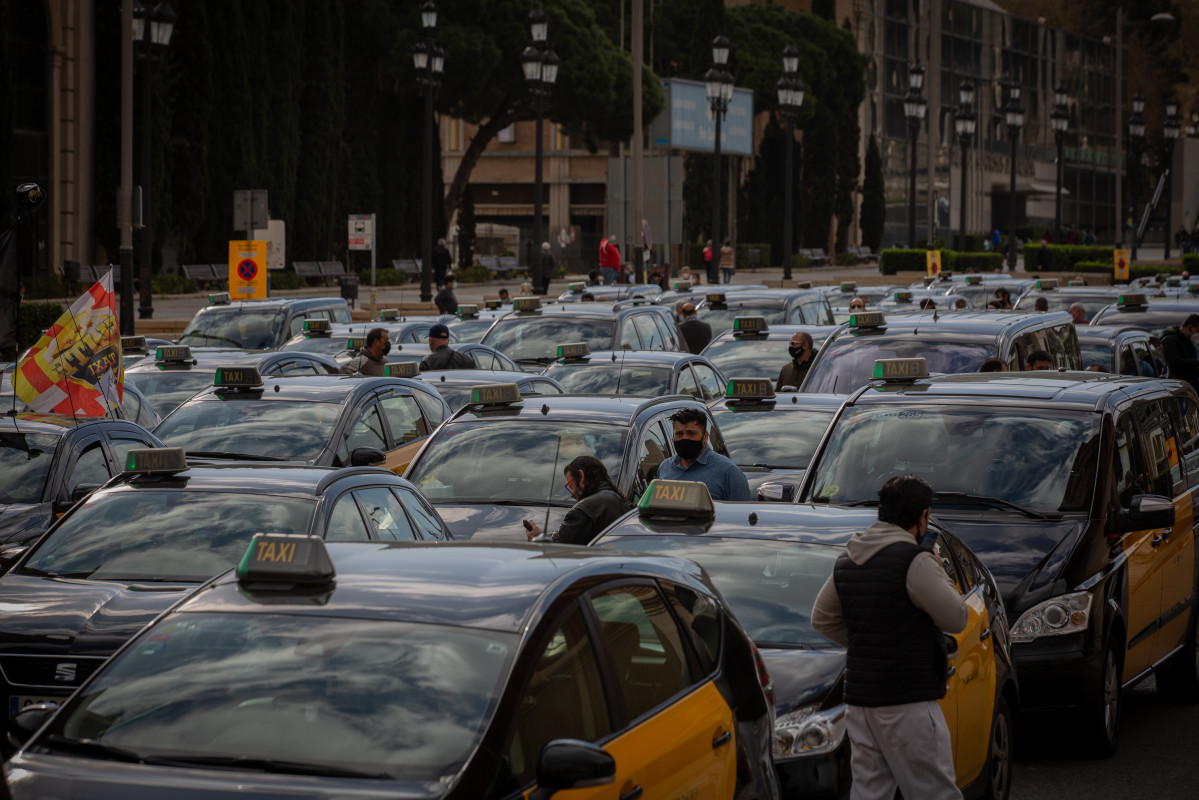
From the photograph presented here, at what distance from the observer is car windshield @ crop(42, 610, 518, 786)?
14.5ft

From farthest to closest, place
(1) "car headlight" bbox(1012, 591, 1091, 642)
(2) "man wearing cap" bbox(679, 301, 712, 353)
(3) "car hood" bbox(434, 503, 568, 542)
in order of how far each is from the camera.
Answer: (2) "man wearing cap" bbox(679, 301, 712, 353) < (3) "car hood" bbox(434, 503, 568, 542) < (1) "car headlight" bbox(1012, 591, 1091, 642)

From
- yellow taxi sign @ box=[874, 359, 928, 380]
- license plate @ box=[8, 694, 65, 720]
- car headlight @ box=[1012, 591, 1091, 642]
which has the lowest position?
license plate @ box=[8, 694, 65, 720]

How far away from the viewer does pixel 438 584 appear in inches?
196

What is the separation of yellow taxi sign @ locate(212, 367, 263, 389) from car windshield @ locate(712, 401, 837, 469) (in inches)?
147

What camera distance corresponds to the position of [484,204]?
104625 millimetres

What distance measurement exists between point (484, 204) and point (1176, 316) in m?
82.6

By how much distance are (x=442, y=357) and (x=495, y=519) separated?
8.04 metres

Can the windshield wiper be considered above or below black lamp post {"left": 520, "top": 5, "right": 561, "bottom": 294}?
below

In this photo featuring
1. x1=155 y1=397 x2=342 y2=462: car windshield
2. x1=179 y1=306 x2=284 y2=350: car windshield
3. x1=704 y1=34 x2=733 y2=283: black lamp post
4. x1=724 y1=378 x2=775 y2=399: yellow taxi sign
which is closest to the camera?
x1=155 y1=397 x2=342 y2=462: car windshield

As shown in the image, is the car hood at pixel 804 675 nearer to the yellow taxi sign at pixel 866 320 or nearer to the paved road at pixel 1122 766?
the paved road at pixel 1122 766

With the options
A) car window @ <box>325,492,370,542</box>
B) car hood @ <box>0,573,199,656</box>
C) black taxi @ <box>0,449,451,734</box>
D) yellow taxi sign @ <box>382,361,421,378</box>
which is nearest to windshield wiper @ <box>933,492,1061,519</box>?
black taxi @ <box>0,449,451,734</box>

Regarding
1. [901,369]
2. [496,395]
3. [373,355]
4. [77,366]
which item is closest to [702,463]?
[901,369]

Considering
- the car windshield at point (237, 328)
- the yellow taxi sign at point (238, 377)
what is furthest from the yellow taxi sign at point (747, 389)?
the car windshield at point (237, 328)

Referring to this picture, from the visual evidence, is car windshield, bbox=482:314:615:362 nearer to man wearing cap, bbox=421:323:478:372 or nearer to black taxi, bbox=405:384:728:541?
man wearing cap, bbox=421:323:478:372
